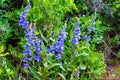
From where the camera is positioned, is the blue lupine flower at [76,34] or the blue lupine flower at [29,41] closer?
the blue lupine flower at [29,41]

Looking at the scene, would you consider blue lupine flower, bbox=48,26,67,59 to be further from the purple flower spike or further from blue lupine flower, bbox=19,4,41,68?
blue lupine flower, bbox=19,4,41,68

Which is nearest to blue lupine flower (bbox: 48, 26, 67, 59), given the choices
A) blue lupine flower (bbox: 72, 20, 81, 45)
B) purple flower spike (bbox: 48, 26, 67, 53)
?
purple flower spike (bbox: 48, 26, 67, 53)

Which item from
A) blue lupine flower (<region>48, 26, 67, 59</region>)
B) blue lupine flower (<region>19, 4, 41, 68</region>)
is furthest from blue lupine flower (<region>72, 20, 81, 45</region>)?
blue lupine flower (<region>19, 4, 41, 68</region>)

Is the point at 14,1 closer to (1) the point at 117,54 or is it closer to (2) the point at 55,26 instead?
(2) the point at 55,26

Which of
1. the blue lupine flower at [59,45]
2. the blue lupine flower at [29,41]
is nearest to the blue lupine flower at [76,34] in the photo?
the blue lupine flower at [59,45]

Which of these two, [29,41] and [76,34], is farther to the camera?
[76,34]

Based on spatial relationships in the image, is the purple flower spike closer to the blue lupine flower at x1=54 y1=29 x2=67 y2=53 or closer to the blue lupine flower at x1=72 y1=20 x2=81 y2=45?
the blue lupine flower at x1=54 y1=29 x2=67 y2=53

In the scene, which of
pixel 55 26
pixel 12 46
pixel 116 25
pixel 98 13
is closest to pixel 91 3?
pixel 98 13

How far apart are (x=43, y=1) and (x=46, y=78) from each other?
34.1 inches

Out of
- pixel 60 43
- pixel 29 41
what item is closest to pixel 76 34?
pixel 60 43

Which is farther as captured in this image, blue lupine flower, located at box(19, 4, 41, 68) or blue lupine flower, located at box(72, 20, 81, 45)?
blue lupine flower, located at box(72, 20, 81, 45)

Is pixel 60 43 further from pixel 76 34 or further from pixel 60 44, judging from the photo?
pixel 76 34

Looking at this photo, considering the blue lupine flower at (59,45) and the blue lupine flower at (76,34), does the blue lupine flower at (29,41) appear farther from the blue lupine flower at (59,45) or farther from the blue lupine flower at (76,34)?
the blue lupine flower at (76,34)

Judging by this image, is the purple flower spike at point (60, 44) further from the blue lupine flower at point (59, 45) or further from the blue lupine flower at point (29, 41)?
the blue lupine flower at point (29, 41)
